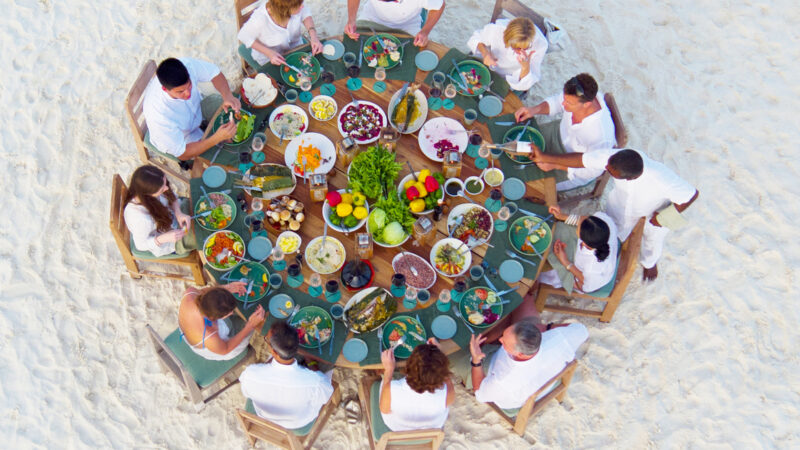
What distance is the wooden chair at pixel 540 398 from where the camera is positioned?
446cm

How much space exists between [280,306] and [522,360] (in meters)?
1.95

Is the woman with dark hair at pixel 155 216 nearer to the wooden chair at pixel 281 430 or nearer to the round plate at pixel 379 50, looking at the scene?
the wooden chair at pixel 281 430

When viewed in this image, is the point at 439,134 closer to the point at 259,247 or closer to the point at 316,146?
the point at 316,146

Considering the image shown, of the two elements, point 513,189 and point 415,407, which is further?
point 513,189

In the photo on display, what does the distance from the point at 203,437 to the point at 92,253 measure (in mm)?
2306

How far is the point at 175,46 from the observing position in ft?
24.0

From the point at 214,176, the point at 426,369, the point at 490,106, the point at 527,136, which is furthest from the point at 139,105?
the point at 426,369

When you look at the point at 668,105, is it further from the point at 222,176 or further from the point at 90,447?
the point at 90,447

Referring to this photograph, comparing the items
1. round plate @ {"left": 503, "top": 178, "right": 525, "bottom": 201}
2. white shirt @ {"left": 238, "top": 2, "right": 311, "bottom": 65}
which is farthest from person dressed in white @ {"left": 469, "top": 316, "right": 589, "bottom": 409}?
white shirt @ {"left": 238, "top": 2, "right": 311, "bottom": 65}

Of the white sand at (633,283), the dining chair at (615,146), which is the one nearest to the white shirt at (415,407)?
the white sand at (633,283)

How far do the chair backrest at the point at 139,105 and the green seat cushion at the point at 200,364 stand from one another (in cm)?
190

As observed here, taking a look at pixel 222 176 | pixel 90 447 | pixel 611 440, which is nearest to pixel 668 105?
pixel 611 440

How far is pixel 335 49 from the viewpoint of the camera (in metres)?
5.71

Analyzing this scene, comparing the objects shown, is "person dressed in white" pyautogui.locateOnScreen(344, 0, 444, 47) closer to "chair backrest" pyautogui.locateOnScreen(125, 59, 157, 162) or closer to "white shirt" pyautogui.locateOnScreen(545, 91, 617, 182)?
"white shirt" pyautogui.locateOnScreen(545, 91, 617, 182)
